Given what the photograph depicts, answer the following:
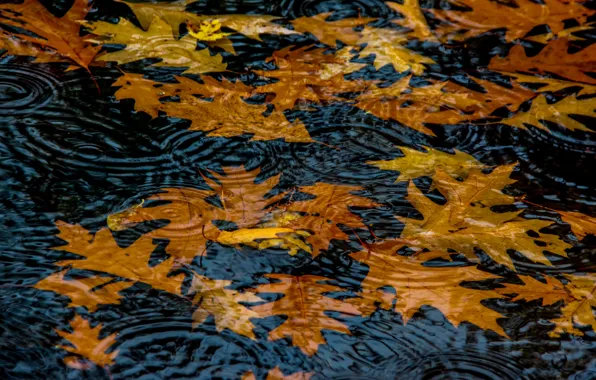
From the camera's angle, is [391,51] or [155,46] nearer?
[155,46]

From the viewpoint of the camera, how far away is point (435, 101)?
2609 millimetres

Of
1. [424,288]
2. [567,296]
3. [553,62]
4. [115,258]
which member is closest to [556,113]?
[553,62]

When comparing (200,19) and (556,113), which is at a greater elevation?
(200,19)

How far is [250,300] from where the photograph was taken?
5.84 ft

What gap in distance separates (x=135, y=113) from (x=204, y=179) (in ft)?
1.49

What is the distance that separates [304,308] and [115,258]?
54cm

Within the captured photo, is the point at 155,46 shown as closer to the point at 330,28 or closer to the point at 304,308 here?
the point at 330,28

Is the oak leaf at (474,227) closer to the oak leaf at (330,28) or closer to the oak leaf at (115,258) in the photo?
the oak leaf at (115,258)

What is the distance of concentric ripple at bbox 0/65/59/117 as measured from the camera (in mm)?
2396

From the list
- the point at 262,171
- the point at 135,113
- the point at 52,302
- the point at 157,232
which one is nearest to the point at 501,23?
the point at 262,171

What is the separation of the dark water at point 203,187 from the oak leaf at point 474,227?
0.15 ft

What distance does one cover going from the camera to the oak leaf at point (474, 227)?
1.95m

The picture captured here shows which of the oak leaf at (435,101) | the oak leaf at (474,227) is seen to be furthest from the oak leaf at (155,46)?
the oak leaf at (474,227)

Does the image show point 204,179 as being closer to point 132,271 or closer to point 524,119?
point 132,271
